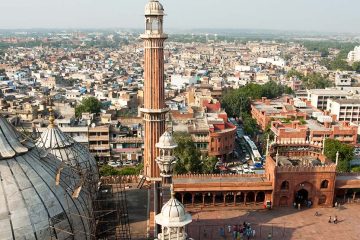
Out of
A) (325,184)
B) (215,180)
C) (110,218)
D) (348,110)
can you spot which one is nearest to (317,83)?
(348,110)

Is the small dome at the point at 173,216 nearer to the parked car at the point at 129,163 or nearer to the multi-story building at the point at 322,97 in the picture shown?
the parked car at the point at 129,163

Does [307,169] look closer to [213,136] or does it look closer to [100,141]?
[213,136]

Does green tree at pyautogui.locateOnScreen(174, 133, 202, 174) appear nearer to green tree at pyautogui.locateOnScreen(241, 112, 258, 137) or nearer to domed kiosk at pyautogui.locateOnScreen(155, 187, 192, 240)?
domed kiosk at pyautogui.locateOnScreen(155, 187, 192, 240)

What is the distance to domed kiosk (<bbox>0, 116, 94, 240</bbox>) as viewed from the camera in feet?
45.3

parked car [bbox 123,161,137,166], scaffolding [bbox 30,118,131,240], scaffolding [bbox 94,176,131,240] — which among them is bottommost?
parked car [bbox 123,161,137,166]

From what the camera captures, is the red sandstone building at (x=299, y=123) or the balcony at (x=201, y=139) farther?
the red sandstone building at (x=299, y=123)

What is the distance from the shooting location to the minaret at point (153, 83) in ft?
88.1

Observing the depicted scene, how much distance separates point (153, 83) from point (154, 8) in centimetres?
468

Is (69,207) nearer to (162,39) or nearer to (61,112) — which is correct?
(162,39)

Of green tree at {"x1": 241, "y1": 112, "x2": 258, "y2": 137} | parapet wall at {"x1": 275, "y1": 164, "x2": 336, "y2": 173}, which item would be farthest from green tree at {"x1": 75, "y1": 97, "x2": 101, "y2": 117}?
parapet wall at {"x1": 275, "y1": 164, "x2": 336, "y2": 173}

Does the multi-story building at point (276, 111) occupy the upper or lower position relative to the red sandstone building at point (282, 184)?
lower

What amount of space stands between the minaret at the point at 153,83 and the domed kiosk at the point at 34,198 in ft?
37.2

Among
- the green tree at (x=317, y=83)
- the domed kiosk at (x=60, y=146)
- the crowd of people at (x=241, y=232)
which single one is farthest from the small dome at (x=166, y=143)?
the green tree at (x=317, y=83)

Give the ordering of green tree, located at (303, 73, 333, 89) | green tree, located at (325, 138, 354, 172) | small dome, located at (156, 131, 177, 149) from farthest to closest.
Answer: green tree, located at (303, 73, 333, 89), green tree, located at (325, 138, 354, 172), small dome, located at (156, 131, 177, 149)
